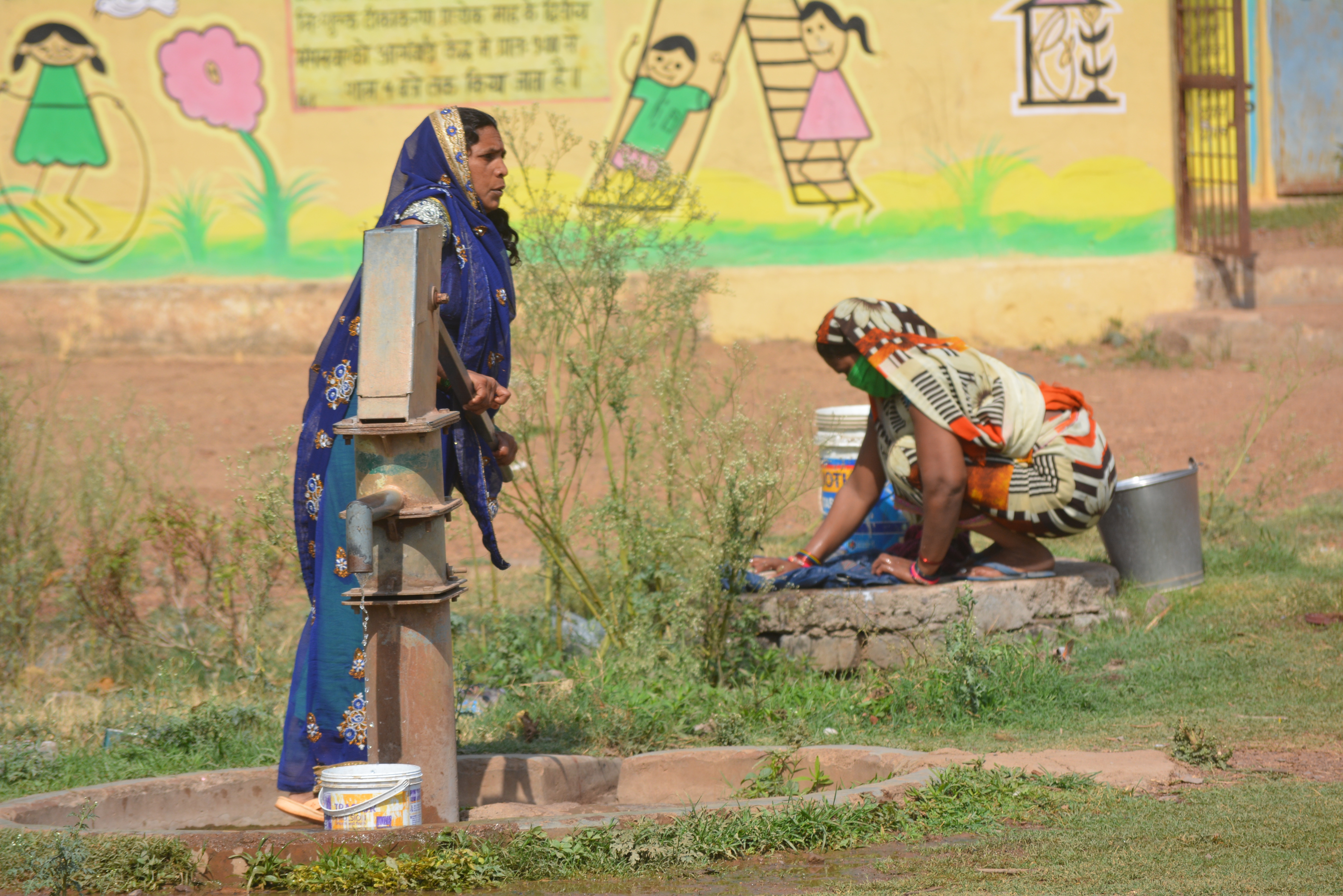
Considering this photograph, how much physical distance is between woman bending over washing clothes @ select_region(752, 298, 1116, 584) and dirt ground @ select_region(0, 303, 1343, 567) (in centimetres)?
212

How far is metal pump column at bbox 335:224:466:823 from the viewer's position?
10.2ft

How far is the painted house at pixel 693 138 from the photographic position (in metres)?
12.5

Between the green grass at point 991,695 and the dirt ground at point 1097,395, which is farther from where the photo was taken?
the dirt ground at point 1097,395

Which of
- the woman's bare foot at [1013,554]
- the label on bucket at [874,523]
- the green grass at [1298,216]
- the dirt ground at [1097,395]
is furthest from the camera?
the green grass at [1298,216]

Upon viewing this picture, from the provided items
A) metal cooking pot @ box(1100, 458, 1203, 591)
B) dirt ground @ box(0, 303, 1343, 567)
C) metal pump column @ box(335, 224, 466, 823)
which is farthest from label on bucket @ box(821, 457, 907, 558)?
metal pump column @ box(335, 224, 466, 823)

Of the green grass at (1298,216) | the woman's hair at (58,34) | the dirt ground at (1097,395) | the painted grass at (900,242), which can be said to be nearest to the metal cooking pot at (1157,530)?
the dirt ground at (1097,395)

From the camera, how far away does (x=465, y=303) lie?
11.8 feet

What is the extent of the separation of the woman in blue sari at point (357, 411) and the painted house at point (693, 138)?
8.90 meters

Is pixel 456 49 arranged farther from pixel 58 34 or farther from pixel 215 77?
pixel 58 34

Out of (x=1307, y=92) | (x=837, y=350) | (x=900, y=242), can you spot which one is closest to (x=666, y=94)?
(x=900, y=242)

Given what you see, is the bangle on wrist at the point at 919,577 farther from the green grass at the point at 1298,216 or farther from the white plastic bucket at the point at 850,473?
the green grass at the point at 1298,216

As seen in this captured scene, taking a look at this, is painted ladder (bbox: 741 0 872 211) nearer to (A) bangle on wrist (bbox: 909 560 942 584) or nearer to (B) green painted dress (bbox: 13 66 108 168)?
(B) green painted dress (bbox: 13 66 108 168)

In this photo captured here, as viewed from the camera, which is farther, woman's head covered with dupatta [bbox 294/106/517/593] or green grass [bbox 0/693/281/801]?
green grass [bbox 0/693/281/801]

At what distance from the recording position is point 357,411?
11.2ft
